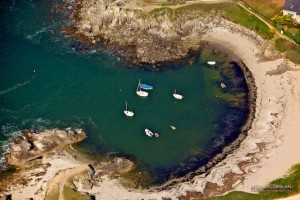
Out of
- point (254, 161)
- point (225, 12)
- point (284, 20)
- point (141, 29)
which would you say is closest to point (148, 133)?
point (254, 161)

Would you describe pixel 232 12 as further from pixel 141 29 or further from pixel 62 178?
pixel 62 178

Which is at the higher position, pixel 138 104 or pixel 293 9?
pixel 293 9

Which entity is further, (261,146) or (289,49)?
(289,49)

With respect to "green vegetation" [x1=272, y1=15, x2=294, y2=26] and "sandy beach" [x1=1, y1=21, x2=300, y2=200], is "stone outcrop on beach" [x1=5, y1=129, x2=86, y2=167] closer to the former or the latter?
"sandy beach" [x1=1, y1=21, x2=300, y2=200]

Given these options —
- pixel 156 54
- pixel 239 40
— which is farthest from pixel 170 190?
pixel 239 40

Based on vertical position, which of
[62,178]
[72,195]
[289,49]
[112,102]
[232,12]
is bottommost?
[72,195]

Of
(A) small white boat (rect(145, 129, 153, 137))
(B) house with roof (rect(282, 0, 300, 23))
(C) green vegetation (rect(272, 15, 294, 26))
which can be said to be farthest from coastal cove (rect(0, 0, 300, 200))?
(B) house with roof (rect(282, 0, 300, 23))

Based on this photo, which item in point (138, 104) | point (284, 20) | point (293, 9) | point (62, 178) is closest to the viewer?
point (62, 178)
